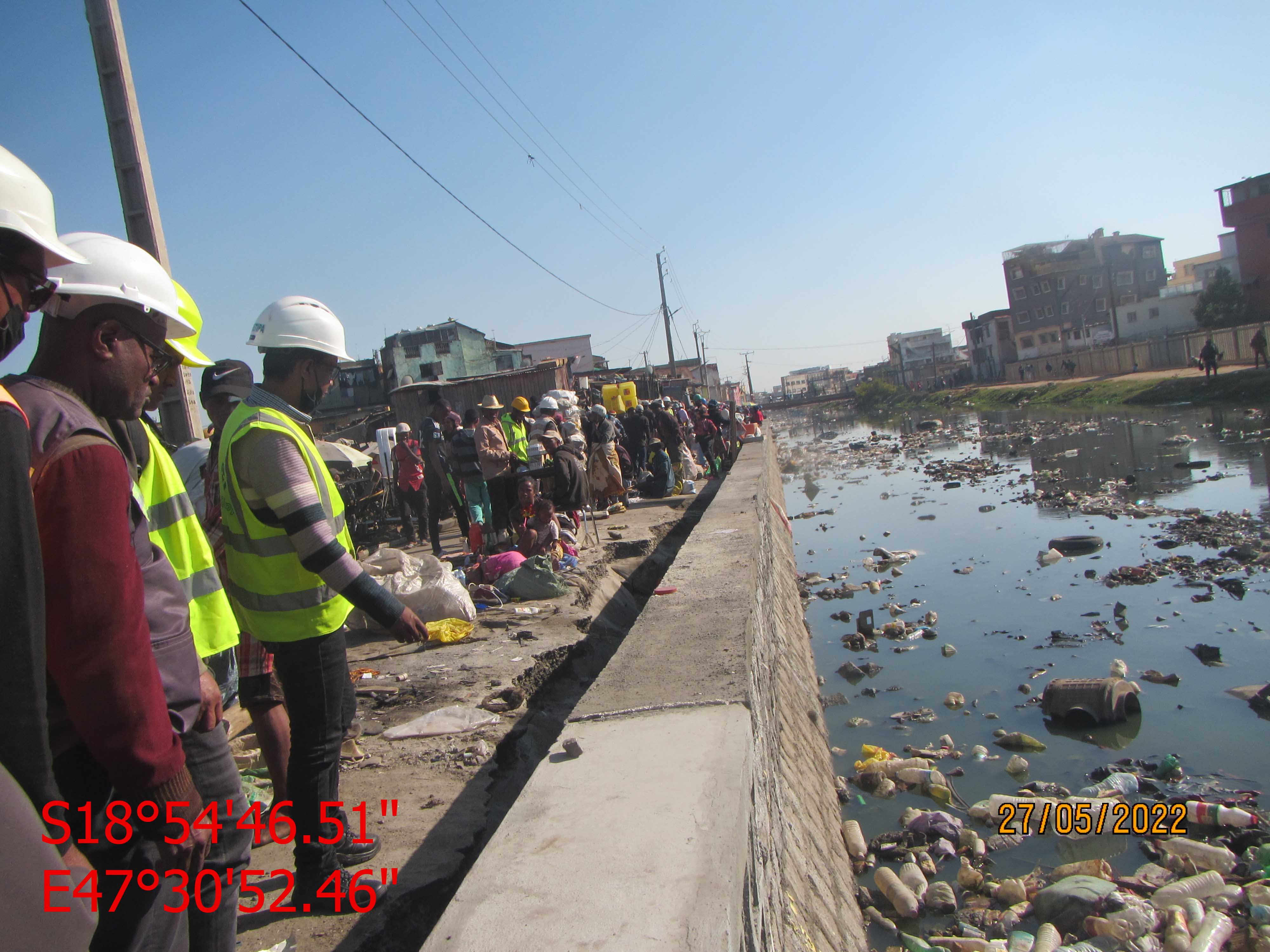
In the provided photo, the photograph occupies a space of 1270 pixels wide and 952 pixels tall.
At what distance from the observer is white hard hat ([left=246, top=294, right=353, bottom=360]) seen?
2477 millimetres

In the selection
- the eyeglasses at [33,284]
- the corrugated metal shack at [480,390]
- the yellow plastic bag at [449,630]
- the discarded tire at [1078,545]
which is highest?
the corrugated metal shack at [480,390]

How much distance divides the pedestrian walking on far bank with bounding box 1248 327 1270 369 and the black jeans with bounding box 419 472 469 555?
85.7 ft

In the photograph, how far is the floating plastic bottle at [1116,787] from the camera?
167 inches

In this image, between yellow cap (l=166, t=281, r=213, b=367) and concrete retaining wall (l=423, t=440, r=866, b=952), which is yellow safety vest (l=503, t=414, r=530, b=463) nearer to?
concrete retaining wall (l=423, t=440, r=866, b=952)

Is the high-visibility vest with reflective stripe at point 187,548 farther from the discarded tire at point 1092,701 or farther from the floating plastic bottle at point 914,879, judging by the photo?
the discarded tire at point 1092,701

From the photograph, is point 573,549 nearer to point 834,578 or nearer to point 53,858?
point 834,578

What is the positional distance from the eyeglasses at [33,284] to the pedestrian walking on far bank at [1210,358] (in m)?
30.4

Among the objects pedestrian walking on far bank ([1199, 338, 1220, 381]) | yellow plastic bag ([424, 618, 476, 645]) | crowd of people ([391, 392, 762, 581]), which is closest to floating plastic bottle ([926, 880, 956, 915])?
yellow plastic bag ([424, 618, 476, 645])

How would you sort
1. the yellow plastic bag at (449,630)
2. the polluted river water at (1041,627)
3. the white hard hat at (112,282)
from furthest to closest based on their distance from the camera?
1. the yellow plastic bag at (449,630)
2. the polluted river water at (1041,627)
3. the white hard hat at (112,282)

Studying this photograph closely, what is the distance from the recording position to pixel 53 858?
0.95 metres

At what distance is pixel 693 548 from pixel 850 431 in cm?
3870

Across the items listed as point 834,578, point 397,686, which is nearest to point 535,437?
point 834,578

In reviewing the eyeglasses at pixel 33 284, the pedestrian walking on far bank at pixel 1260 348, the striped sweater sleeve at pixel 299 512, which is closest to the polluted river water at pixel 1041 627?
the striped sweater sleeve at pixel 299 512

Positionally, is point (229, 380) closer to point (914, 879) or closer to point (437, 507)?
point (914, 879)
